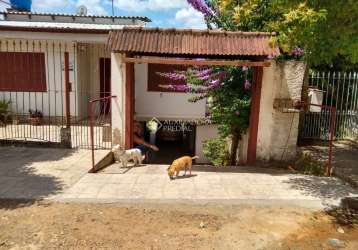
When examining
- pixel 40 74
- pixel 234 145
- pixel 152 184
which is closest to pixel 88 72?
pixel 40 74

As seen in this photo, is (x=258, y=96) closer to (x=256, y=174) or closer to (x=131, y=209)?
(x=256, y=174)

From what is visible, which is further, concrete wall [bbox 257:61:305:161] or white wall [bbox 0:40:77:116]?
white wall [bbox 0:40:77:116]

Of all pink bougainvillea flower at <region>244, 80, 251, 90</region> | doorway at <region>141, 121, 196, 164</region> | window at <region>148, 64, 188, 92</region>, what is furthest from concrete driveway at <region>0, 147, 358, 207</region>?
doorway at <region>141, 121, 196, 164</region>

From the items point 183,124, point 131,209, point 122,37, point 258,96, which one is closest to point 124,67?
point 122,37

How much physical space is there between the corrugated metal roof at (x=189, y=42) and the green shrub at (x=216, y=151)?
13.1ft

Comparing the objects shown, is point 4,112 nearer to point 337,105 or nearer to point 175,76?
point 175,76

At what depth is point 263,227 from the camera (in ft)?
15.9

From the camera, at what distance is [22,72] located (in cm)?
1241

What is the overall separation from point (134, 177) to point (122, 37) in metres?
3.21

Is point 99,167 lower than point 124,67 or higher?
lower

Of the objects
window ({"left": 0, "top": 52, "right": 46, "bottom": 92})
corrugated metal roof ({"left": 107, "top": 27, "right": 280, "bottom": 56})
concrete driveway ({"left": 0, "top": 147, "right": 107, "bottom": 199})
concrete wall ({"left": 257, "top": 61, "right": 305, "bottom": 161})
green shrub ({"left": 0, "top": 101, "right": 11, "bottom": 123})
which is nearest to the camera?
concrete driveway ({"left": 0, "top": 147, "right": 107, "bottom": 199})

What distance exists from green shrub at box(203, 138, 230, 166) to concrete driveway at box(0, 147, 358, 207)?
2735 mm

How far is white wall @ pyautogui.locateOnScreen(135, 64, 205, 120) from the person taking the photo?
491 inches

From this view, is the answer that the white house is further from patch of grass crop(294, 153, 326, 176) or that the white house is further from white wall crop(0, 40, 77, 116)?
patch of grass crop(294, 153, 326, 176)
